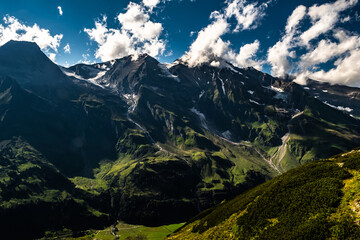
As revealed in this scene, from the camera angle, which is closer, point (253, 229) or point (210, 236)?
point (253, 229)

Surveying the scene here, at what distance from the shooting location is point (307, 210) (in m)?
42.7

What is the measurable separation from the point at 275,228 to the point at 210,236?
19.7 m

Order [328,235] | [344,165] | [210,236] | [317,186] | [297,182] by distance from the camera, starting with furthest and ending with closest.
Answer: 1. [210,236]
2. [297,182]
3. [344,165]
4. [317,186]
5. [328,235]

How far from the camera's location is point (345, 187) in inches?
1694

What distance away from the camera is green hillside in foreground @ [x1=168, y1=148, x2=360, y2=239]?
36.9 meters

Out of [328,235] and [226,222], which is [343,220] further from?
[226,222]

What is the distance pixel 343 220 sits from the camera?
3600 cm

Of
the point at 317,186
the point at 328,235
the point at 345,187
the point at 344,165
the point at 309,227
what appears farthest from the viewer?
the point at 344,165

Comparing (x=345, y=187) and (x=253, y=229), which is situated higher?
(x=345, y=187)

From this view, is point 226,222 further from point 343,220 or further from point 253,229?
point 343,220

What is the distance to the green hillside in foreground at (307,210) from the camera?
1453 inches

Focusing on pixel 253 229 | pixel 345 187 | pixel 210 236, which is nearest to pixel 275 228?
pixel 253 229

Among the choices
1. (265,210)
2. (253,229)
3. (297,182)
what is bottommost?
(253,229)

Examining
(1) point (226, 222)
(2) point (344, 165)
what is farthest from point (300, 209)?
(1) point (226, 222)
